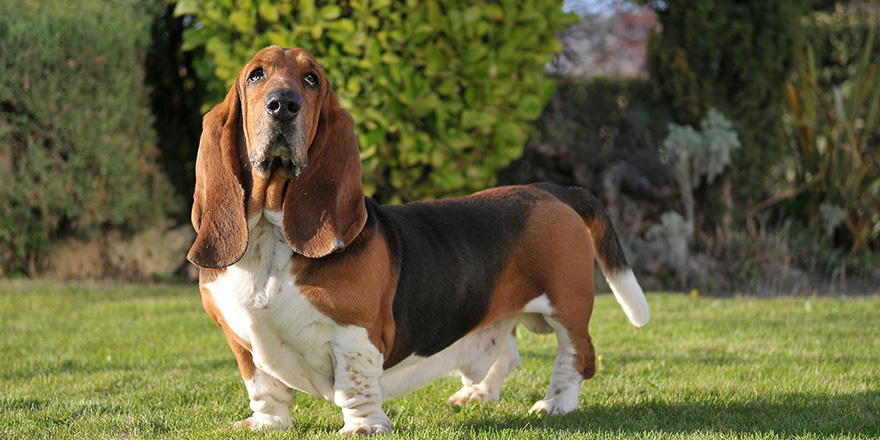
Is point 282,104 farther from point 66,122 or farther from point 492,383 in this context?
point 66,122

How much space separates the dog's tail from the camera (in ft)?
13.3

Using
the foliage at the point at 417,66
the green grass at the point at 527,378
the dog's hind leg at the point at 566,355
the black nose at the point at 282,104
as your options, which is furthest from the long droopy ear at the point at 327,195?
the foliage at the point at 417,66

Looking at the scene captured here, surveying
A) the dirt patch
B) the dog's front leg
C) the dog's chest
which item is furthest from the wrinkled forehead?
the dirt patch

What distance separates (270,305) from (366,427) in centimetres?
66

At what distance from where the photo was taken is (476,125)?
6.89 m

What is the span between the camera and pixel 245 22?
21.9ft

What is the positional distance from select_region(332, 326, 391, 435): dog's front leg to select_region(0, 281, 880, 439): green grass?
0.38 ft

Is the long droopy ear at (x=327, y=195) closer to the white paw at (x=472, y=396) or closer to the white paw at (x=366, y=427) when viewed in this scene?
the white paw at (x=366, y=427)

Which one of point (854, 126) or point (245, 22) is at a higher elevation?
point (245, 22)

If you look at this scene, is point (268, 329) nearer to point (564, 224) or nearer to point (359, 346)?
point (359, 346)

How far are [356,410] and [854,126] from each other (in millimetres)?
7609

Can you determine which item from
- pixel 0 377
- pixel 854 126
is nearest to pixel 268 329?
pixel 0 377

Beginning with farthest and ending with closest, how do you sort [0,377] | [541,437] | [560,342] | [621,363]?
[621,363], [0,377], [560,342], [541,437]

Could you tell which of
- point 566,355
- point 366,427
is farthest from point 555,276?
point 366,427
